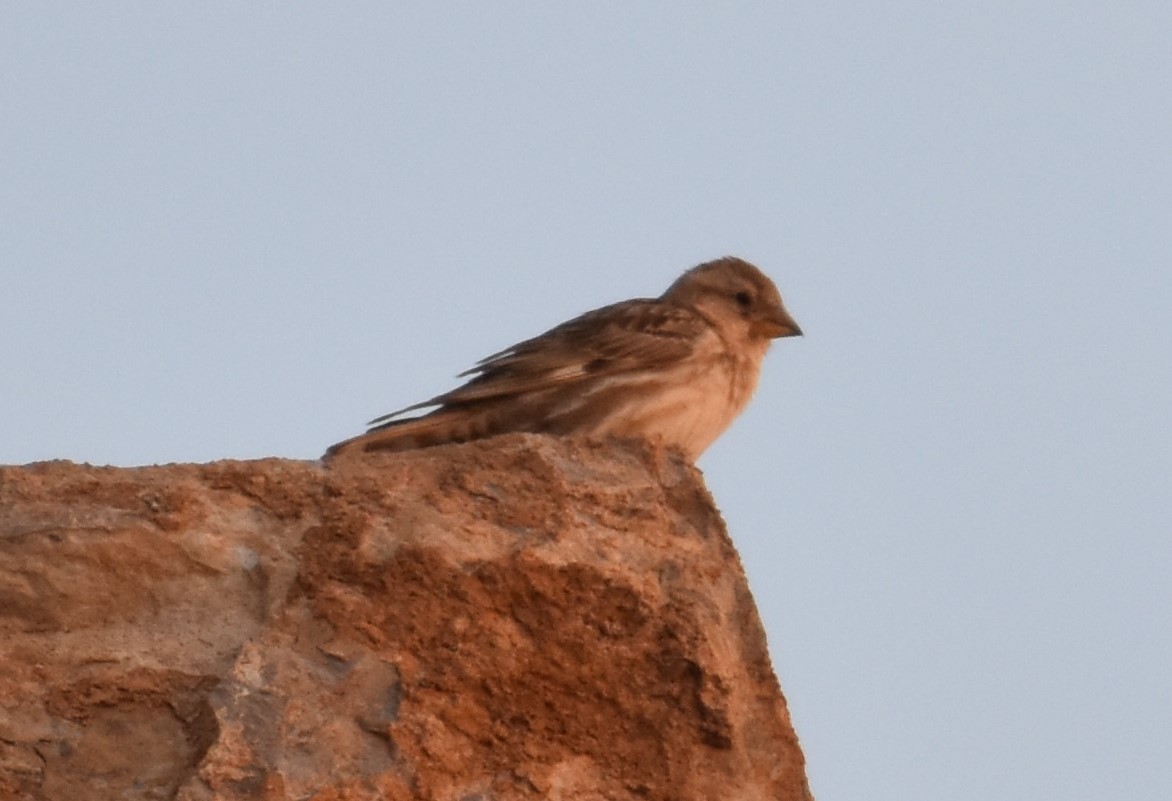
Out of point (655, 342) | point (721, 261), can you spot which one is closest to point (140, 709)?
point (655, 342)

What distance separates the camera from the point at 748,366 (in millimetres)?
10242

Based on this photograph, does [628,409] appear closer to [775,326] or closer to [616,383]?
[616,383]

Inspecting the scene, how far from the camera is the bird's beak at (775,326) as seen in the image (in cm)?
1066

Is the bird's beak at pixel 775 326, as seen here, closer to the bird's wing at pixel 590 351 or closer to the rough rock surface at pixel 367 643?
the bird's wing at pixel 590 351

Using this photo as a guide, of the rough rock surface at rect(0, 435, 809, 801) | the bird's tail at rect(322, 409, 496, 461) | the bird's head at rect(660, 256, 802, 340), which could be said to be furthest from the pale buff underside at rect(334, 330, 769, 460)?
the rough rock surface at rect(0, 435, 809, 801)

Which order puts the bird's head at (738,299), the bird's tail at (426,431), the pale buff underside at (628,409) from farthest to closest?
the bird's head at (738,299) → the pale buff underside at (628,409) → the bird's tail at (426,431)

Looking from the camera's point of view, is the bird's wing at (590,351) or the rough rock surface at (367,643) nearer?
the rough rock surface at (367,643)

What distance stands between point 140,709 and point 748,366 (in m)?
4.99

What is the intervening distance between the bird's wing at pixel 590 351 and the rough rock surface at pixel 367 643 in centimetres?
251

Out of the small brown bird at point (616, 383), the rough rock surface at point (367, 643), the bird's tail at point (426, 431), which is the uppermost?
the small brown bird at point (616, 383)

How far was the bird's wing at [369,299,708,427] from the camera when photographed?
30.7ft

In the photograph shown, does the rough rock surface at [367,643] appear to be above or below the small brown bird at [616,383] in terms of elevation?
below

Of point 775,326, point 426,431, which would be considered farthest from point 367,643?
point 775,326

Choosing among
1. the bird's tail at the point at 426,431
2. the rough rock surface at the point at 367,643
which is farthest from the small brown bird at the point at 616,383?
the rough rock surface at the point at 367,643
